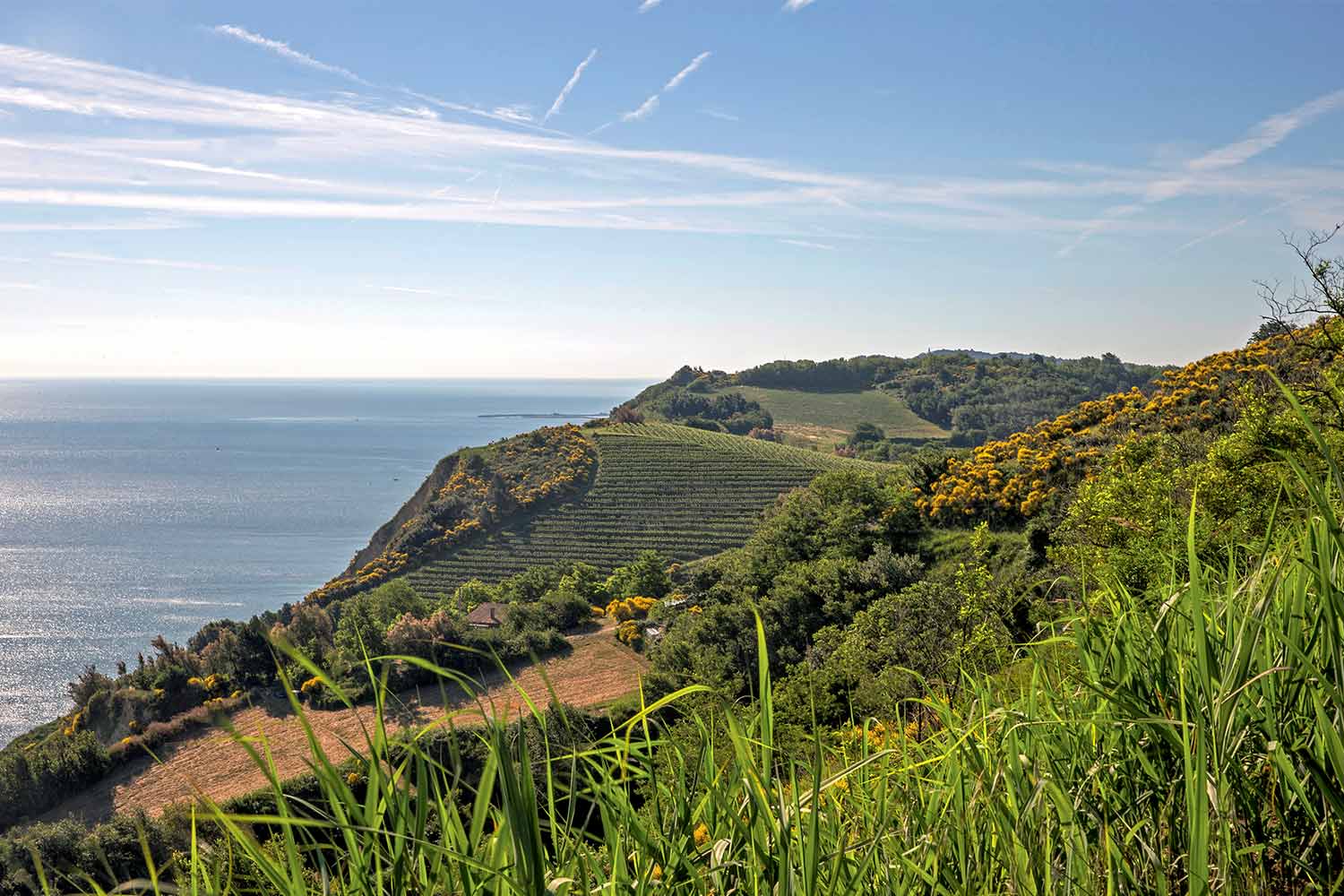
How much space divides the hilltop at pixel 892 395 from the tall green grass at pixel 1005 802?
91.0 meters

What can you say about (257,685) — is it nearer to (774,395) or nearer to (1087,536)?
(1087,536)

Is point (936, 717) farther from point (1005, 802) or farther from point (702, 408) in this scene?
point (702, 408)

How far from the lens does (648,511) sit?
59500mm

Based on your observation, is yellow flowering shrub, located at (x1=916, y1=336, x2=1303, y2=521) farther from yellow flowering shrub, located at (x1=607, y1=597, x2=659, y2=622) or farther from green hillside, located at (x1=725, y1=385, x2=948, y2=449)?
green hillside, located at (x1=725, y1=385, x2=948, y2=449)

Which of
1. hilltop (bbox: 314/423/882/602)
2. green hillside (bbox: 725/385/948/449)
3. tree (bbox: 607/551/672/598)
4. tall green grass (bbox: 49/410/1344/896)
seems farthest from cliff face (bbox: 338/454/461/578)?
tall green grass (bbox: 49/410/1344/896)

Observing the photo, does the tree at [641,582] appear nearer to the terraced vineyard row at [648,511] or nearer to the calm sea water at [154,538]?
the terraced vineyard row at [648,511]

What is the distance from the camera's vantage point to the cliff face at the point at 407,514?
209 ft

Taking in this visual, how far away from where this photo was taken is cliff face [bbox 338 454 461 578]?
6383 centimetres

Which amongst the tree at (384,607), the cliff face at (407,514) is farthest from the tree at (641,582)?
the cliff face at (407,514)

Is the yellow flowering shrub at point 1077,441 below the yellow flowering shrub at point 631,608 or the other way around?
the other way around

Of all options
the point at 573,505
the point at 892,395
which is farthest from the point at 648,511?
the point at 892,395

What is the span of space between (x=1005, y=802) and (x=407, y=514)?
233ft

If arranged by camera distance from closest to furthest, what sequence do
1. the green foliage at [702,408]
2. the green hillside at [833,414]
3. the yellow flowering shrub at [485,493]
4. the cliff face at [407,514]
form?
1. the yellow flowering shrub at [485,493]
2. the cliff face at [407,514]
3. the green hillside at [833,414]
4. the green foliage at [702,408]

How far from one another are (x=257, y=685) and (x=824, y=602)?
1973cm
